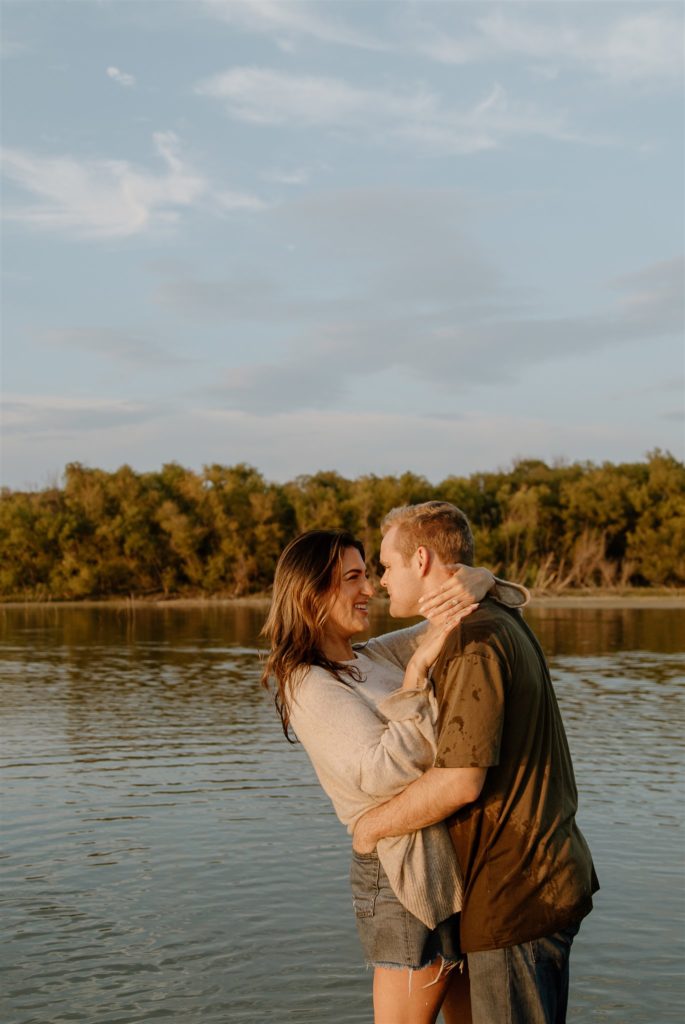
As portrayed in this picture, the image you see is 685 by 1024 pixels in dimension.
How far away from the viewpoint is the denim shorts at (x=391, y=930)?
3.00 metres

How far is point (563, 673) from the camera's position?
22875mm

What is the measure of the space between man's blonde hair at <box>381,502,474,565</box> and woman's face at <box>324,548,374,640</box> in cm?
21

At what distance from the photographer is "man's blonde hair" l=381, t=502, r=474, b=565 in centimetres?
312

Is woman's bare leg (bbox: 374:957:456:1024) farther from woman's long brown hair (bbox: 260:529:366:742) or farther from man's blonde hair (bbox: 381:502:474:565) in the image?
man's blonde hair (bbox: 381:502:474:565)

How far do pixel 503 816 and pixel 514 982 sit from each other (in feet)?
1.40

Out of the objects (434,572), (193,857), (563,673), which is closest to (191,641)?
(563,673)

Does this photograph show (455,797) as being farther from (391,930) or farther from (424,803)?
(391,930)

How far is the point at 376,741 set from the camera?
3006 millimetres

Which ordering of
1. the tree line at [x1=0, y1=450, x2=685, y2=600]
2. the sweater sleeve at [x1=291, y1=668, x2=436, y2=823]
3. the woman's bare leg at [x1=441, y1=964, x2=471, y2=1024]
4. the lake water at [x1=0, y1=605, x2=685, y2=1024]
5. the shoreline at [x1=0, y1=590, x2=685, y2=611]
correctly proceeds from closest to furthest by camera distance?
1. the sweater sleeve at [x1=291, y1=668, x2=436, y2=823]
2. the woman's bare leg at [x1=441, y1=964, x2=471, y2=1024]
3. the lake water at [x1=0, y1=605, x2=685, y2=1024]
4. the shoreline at [x1=0, y1=590, x2=685, y2=611]
5. the tree line at [x1=0, y1=450, x2=685, y2=600]

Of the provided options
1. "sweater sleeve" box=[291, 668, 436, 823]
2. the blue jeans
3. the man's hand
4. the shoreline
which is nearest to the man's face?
"sweater sleeve" box=[291, 668, 436, 823]

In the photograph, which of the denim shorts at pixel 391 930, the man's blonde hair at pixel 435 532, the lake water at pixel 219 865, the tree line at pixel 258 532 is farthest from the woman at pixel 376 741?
the tree line at pixel 258 532

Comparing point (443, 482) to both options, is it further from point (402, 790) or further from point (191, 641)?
point (402, 790)

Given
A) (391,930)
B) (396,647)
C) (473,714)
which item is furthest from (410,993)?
(396,647)

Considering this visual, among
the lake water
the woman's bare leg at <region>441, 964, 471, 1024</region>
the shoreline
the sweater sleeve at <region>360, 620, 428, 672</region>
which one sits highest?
the sweater sleeve at <region>360, 620, 428, 672</region>
